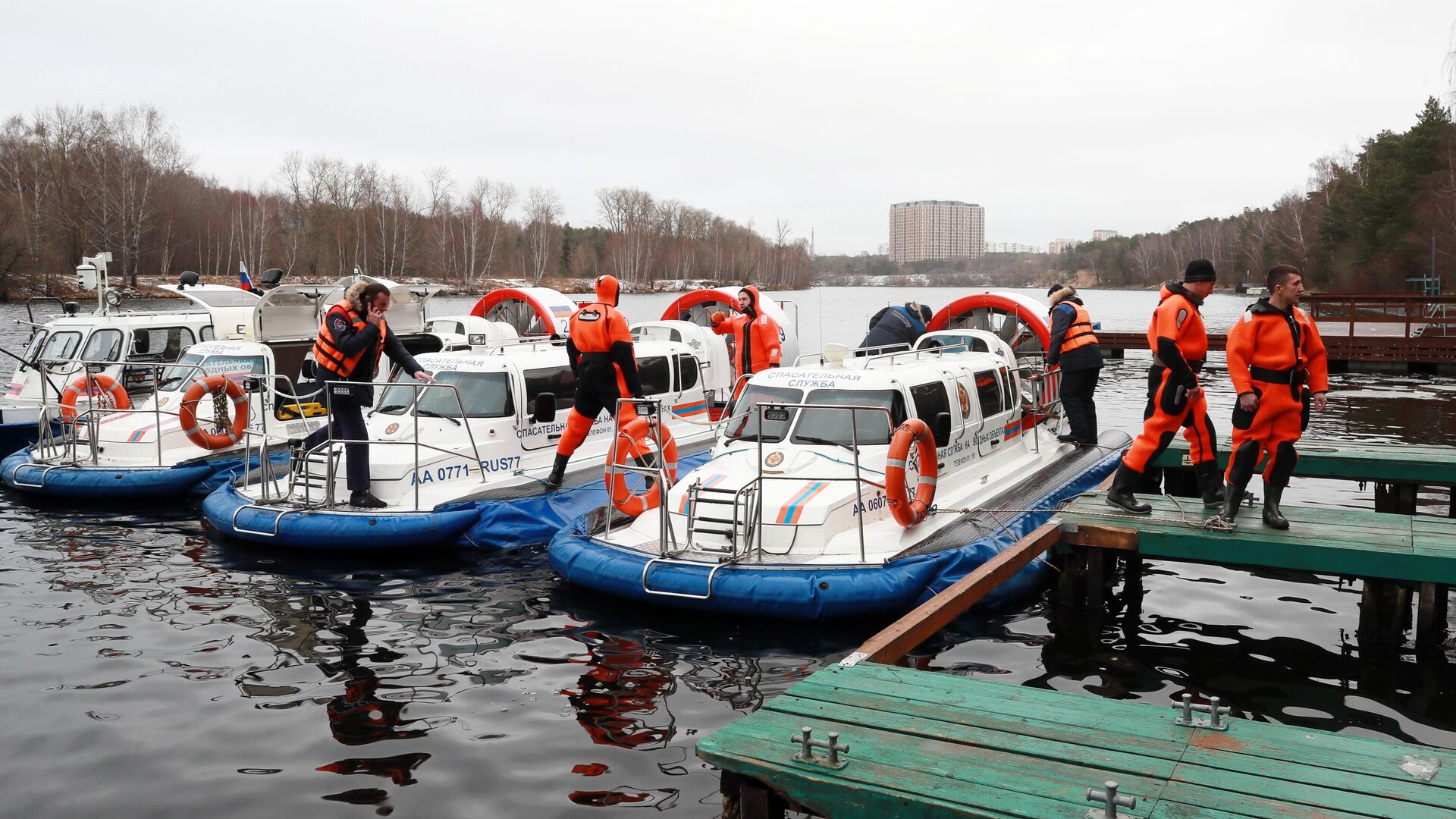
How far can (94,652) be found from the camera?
7750 millimetres

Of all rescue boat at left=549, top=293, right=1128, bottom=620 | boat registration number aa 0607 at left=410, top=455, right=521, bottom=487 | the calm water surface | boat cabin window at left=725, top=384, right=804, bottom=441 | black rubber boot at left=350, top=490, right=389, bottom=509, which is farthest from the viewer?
boat registration number aa 0607 at left=410, top=455, right=521, bottom=487

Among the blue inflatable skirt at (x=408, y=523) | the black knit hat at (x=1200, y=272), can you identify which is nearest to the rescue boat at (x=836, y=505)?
the blue inflatable skirt at (x=408, y=523)

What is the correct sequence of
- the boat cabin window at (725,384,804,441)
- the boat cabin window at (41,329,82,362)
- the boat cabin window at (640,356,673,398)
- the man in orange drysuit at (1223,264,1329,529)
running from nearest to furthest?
the man in orange drysuit at (1223,264,1329,529)
the boat cabin window at (725,384,804,441)
the boat cabin window at (640,356,673,398)
the boat cabin window at (41,329,82,362)

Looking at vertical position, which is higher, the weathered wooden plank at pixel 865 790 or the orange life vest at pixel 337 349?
the orange life vest at pixel 337 349

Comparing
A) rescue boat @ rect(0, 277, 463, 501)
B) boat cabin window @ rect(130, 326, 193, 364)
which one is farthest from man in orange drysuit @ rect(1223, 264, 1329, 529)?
boat cabin window @ rect(130, 326, 193, 364)

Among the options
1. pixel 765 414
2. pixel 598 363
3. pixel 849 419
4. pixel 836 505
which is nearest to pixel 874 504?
pixel 836 505

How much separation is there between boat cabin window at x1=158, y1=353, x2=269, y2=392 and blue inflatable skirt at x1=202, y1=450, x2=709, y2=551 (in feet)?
12.1

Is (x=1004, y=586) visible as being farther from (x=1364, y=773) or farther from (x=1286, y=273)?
(x=1364, y=773)

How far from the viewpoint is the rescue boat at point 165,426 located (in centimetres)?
1242

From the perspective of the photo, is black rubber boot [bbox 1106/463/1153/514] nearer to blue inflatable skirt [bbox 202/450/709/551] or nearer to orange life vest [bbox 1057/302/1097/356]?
orange life vest [bbox 1057/302/1097/356]

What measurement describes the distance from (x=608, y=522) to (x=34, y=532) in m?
6.89

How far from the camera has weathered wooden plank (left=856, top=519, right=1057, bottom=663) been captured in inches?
230

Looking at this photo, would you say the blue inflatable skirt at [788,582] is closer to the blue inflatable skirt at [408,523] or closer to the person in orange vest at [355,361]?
the blue inflatable skirt at [408,523]

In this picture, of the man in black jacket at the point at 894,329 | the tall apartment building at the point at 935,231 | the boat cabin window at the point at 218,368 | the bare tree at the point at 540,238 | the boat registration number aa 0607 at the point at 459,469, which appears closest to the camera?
the boat registration number aa 0607 at the point at 459,469
